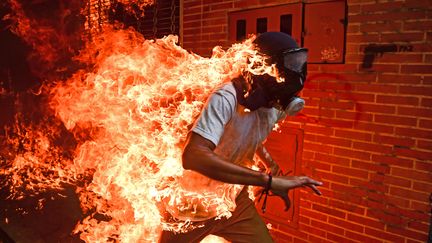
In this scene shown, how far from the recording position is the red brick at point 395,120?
394cm

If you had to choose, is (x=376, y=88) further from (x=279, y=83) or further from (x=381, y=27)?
(x=279, y=83)

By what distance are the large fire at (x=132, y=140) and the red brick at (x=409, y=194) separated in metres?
2.08

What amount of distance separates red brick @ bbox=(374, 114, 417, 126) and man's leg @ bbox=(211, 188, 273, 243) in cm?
197

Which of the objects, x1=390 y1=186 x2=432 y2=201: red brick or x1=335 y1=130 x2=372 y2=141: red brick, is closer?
x1=390 y1=186 x2=432 y2=201: red brick

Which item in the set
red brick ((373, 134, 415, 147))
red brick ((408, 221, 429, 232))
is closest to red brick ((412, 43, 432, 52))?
red brick ((373, 134, 415, 147))

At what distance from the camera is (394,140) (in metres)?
4.07

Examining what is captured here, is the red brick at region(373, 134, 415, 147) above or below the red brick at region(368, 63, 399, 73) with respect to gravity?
below

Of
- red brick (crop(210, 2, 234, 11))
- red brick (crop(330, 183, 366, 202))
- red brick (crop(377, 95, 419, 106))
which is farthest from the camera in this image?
red brick (crop(210, 2, 234, 11))

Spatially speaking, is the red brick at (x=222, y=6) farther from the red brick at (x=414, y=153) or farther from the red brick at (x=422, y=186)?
the red brick at (x=422, y=186)

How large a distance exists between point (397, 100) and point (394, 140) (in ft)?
1.55

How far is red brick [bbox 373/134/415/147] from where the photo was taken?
3967 millimetres

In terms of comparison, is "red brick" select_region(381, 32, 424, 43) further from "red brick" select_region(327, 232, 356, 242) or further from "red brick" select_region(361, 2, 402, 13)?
"red brick" select_region(327, 232, 356, 242)

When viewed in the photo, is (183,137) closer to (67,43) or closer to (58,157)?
(58,157)

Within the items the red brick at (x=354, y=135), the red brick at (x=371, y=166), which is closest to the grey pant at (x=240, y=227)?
the red brick at (x=371, y=166)
